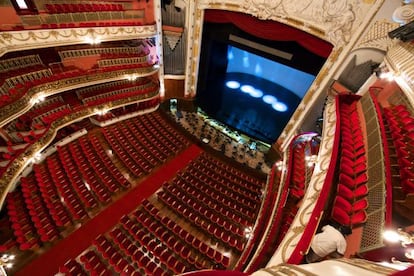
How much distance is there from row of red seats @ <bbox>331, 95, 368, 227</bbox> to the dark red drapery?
4.39 meters

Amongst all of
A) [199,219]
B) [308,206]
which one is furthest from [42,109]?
[308,206]

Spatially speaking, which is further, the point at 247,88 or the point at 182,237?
the point at 247,88

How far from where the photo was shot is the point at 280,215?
490 cm

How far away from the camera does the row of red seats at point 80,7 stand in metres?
8.00

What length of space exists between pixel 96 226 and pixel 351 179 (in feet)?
26.3

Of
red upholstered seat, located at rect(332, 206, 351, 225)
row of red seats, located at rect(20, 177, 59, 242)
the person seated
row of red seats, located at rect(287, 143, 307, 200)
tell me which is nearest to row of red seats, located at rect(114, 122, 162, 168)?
row of red seats, located at rect(20, 177, 59, 242)

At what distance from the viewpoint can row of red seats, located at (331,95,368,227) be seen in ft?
10.2

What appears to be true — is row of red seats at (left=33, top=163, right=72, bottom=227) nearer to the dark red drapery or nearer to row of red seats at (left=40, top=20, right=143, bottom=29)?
row of red seats at (left=40, top=20, right=143, bottom=29)

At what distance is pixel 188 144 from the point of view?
11352 millimetres

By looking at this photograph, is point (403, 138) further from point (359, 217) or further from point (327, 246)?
point (327, 246)

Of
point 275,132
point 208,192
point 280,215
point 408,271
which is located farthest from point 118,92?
point 408,271

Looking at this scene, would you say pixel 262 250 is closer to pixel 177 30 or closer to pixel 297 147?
pixel 297 147

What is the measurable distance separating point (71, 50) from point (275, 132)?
38.8ft

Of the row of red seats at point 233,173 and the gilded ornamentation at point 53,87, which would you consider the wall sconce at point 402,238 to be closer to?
the row of red seats at point 233,173
